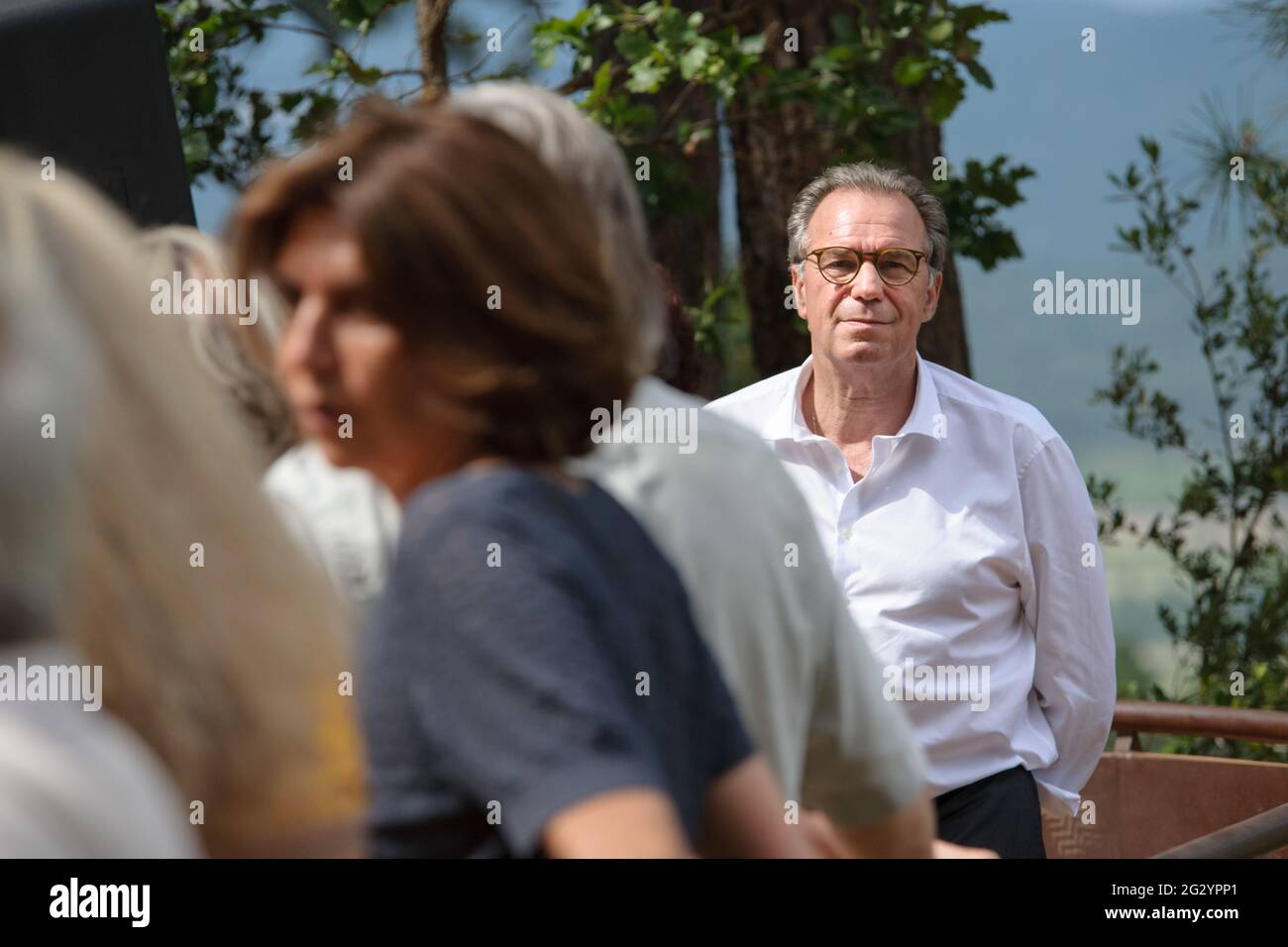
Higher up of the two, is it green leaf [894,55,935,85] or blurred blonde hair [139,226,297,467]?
green leaf [894,55,935,85]

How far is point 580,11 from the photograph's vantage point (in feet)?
14.8

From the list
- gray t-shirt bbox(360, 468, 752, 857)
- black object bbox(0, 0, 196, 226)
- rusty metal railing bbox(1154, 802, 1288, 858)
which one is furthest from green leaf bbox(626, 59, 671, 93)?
gray t-shirt bbox(360, 468, 752, 857)

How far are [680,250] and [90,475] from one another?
5.82m

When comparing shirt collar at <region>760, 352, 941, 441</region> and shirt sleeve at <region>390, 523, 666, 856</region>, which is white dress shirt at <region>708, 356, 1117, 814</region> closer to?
shirt collar at <region>760, 352, 941, 441</region>

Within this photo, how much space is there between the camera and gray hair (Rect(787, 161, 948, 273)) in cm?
392

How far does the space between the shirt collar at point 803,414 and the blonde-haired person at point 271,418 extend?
66.8 inches

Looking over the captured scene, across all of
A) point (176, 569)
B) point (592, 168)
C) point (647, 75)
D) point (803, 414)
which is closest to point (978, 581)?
point (803, 414)

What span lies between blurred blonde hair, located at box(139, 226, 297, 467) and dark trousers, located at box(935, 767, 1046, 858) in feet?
5.66

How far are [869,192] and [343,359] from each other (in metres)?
2.78

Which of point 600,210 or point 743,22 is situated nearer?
point 600,210

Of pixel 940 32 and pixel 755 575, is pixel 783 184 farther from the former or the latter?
pixel 755 575

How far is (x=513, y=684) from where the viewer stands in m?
1.08
